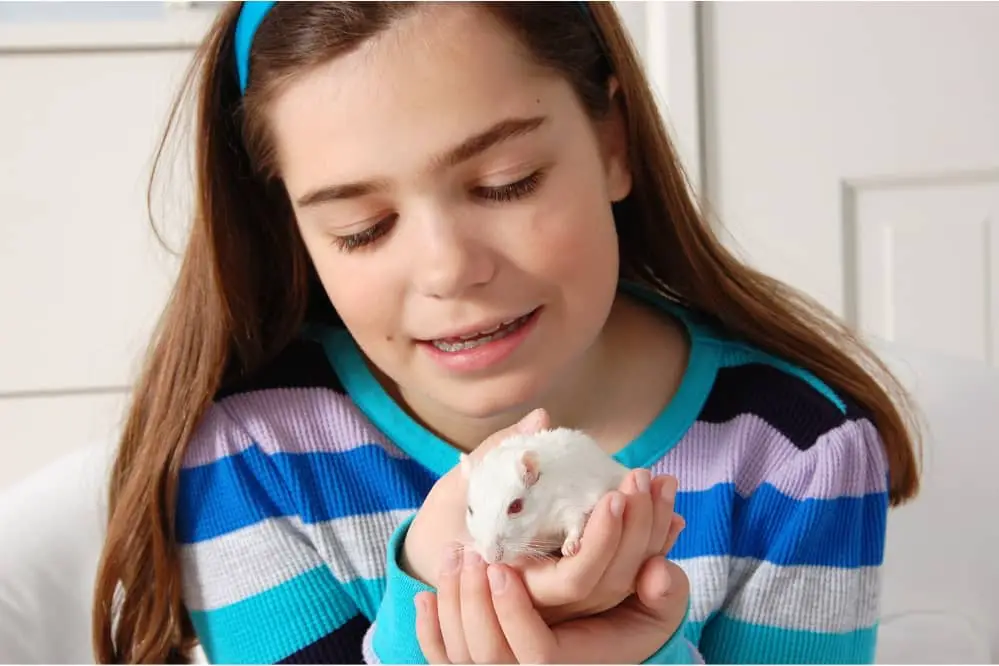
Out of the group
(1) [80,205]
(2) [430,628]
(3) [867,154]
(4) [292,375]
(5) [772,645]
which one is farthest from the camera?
(3) [867,154]

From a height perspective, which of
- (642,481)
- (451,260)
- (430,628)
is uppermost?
(451,260)

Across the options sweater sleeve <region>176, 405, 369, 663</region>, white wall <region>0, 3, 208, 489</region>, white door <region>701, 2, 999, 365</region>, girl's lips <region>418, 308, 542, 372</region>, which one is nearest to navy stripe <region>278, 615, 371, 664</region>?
sweater sleeve <region>176, 405, 369, 663</region>

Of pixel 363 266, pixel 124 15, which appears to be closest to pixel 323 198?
pixel 363 266

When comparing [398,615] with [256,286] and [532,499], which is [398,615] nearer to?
[532,499]

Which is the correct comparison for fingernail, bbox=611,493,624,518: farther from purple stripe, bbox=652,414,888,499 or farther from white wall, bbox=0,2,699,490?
white wall, bbox=0,2,699,490

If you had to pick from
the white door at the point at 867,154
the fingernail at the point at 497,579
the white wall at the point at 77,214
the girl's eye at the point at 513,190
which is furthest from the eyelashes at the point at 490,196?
the white door at the point at 867,154

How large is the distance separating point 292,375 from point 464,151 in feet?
1.10

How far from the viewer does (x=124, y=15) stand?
4.67 feet

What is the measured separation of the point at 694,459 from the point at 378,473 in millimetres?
264

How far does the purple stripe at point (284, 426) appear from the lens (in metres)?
0.91

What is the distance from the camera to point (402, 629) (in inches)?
28.5

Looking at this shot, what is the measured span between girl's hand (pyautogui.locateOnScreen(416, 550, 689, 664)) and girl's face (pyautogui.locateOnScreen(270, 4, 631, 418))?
0.66 ft

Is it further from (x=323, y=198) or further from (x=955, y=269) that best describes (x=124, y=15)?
(x=955, y=269)

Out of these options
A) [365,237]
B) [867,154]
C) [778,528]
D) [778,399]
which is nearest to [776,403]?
[778,399]
